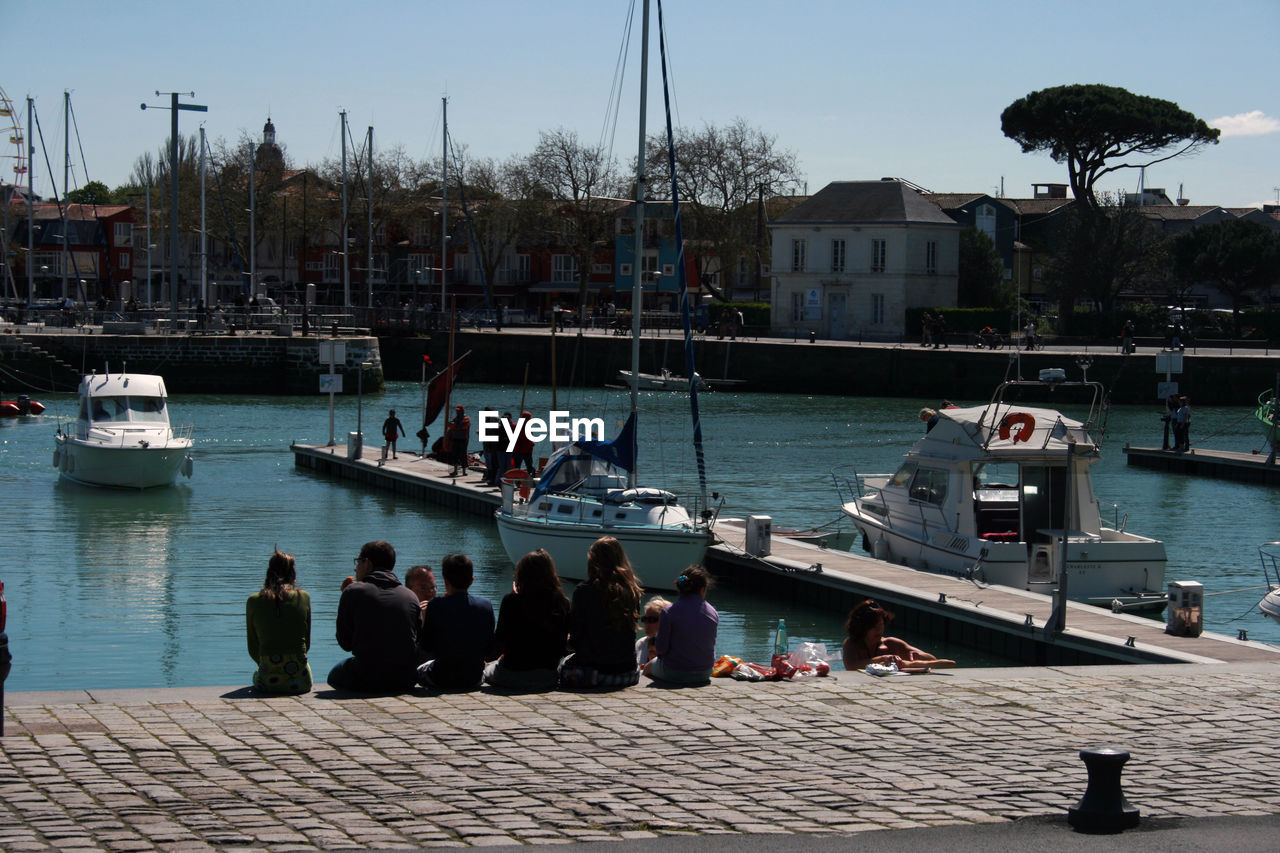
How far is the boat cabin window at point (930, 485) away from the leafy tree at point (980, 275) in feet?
214

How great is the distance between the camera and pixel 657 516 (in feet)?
71.0

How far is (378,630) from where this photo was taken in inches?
397

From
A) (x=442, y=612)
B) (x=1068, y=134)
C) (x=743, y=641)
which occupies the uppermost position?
(x=1068, y=134)

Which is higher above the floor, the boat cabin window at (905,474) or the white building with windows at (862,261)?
the white building with windows at (862,261)

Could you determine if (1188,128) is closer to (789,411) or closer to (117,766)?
(789,411)

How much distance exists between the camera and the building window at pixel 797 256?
81375 millimetres

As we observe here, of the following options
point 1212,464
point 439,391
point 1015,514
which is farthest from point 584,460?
point 1212,464

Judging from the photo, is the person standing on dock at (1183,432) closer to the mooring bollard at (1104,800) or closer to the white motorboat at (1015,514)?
the white motorboat at (1015,514)

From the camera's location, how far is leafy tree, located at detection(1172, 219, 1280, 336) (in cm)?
8588

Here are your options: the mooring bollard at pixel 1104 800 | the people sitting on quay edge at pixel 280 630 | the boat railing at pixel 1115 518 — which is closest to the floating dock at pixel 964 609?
the boat railing at pixel 1115 518

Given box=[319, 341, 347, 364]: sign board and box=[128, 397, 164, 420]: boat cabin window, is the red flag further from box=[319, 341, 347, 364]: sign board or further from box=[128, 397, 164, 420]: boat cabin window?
box=[128, 397, 164, 420]: boat cabin window

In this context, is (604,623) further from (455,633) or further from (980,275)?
(980,275)

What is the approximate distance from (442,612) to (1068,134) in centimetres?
8142

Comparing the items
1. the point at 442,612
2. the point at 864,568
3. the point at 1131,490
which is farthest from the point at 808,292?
the point at 442,612
